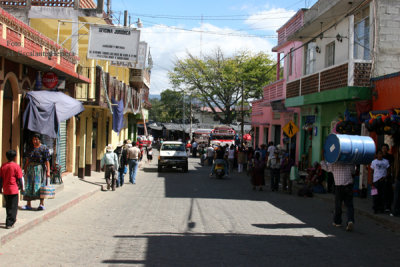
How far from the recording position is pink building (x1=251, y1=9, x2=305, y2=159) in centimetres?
2423

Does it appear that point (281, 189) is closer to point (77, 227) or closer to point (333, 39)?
point (333, 39)

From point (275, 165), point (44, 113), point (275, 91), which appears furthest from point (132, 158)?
point (275, 91)

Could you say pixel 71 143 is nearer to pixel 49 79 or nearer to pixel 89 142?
pixel 89 142

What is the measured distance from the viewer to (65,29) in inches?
729

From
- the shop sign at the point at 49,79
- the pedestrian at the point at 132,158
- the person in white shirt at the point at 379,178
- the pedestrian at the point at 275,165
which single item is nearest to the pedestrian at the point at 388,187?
the person in white shirt at the point at 379,178

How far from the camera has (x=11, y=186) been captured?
27.0ft

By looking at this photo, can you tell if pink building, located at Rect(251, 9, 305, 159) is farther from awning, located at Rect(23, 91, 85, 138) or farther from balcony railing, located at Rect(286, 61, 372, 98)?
awning, located at Rect(23, 91, 85, 138)

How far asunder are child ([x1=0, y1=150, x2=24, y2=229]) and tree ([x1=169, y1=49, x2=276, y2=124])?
45643mm

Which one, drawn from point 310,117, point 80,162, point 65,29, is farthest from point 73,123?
point 310,117

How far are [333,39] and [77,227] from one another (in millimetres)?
13951

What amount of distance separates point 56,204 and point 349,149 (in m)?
7.13

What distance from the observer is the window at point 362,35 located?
51.9ft

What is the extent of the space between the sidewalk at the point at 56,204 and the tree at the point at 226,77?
3704cm

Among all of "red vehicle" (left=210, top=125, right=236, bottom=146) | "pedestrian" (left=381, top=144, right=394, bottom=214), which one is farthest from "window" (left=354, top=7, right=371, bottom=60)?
"red vehicle" (left=210, top=125, right=236, bottom=146)
